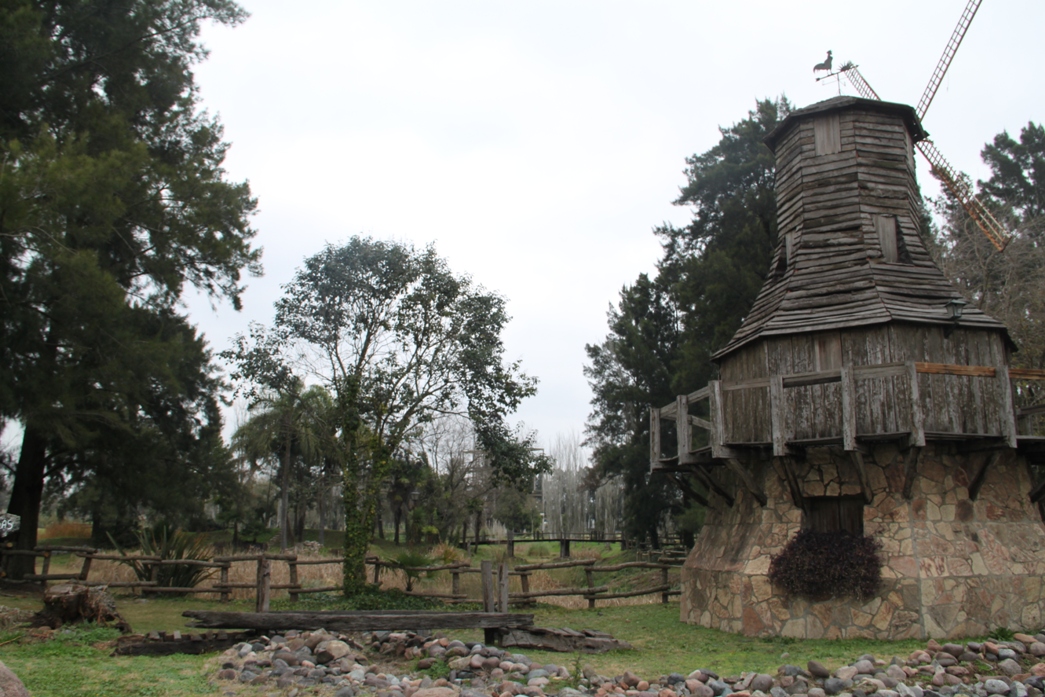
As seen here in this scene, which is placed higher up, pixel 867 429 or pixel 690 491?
pixel 867 429

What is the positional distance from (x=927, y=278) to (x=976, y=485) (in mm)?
3648

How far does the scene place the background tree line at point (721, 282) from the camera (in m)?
23.0

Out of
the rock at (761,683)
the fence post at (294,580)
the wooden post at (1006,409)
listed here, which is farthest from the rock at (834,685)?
the fence post at (294,580)

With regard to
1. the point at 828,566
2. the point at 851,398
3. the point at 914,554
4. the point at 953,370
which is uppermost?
the point at 953,370

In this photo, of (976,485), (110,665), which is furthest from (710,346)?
(110,665)

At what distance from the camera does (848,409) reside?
428 inches

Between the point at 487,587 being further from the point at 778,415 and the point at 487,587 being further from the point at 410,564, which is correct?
the point at 410,564

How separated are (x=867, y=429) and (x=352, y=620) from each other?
8.03 m

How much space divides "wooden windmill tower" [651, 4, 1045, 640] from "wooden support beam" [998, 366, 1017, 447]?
0.8 inches

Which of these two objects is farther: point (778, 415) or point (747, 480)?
point (747, 480)

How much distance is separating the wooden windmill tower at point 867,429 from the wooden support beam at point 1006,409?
21 millimetres

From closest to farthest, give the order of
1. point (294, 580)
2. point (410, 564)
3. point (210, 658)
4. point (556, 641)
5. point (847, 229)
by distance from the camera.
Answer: point (210, 658), point (556, 641), point (847, 229), point (294, 580), point (410, 564)

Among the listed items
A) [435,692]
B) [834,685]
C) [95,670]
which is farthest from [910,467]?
[95,670]

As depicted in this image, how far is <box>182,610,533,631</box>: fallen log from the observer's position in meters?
10.2
